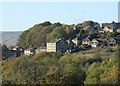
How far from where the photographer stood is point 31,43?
36.0 metres

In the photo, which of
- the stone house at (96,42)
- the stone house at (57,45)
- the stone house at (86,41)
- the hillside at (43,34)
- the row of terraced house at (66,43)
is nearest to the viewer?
the row of terraced house at (66,43)

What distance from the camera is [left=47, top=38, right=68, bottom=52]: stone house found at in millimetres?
32625

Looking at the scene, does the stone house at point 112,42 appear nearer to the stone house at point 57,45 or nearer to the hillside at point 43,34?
the stone house at point 57,45

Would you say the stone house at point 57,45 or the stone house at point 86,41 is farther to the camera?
the stone house at point 86,41

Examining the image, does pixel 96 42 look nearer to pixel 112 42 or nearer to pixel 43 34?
pixel 112 42

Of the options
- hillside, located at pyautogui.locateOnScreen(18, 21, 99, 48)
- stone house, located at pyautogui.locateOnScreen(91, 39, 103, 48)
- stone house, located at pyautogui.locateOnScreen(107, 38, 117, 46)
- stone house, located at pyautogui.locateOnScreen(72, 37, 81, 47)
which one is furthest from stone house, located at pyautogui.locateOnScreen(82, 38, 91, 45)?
hillside, located at pyautogui.locateOnScreen(18, 21, 99, 48)

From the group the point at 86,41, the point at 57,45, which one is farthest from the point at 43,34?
the point at 86,41

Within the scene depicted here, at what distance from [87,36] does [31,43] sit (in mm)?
4925

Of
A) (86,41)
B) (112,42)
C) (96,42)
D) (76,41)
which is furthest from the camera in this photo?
(76,41)

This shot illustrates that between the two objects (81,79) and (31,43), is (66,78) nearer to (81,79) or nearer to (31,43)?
(81,79)

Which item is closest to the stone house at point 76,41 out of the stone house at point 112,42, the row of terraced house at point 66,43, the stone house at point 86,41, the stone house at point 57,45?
the row of terraced house at point 66,43

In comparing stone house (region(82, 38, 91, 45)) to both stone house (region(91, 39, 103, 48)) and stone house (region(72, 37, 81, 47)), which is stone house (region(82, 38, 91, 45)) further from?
stone house (region(72, 37, 81, 47))

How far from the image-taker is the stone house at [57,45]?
32.6 m

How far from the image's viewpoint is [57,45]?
3312 centimetres
